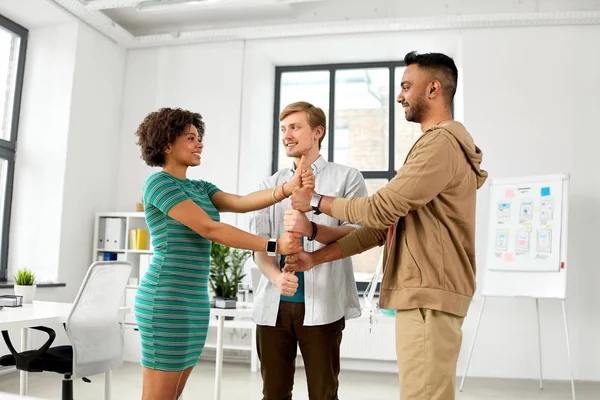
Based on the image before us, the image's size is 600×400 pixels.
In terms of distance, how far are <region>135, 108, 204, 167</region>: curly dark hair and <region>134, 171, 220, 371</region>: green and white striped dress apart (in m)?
0.13

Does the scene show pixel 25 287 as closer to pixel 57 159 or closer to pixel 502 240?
pixel 57 159

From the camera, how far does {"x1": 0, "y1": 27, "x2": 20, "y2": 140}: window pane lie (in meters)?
5.67

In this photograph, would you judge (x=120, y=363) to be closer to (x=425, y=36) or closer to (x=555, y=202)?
(x=555, y=202)

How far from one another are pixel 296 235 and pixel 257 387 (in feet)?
9.89

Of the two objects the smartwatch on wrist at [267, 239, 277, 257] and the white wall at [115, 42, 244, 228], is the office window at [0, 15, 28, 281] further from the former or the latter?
the smartwatch on wrist at [267, 239, 277, 257]

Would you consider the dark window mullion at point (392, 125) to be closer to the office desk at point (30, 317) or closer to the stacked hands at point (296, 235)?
the office desk at point (30, 317)

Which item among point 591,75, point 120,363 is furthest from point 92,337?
point 591,75

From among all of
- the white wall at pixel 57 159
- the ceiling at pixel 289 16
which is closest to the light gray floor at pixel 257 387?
the white wall at pixel 57 159

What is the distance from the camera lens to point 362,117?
6.70 metres

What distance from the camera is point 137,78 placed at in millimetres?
6598

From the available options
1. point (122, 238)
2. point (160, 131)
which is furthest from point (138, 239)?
point (160, 131)

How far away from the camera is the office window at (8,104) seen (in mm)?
5623

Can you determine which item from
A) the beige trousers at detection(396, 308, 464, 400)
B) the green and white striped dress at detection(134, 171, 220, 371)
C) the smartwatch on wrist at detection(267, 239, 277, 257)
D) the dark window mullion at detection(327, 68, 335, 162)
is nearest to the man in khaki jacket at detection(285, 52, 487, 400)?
the beige trousers at detection(396, 308, 464, 400)

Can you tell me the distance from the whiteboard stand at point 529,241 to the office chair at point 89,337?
298 cm
